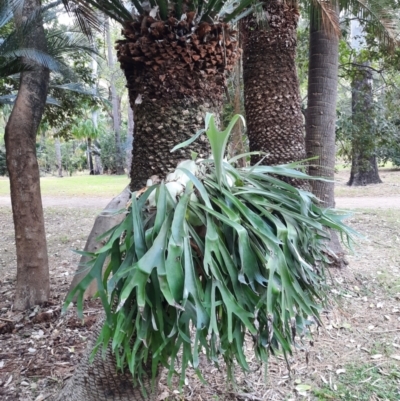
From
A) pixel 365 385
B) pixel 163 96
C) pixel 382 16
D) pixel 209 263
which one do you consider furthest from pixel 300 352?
pixel 382 16

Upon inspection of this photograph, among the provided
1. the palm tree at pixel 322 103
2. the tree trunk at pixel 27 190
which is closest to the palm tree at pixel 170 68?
the tree trunk at pixel 27 190

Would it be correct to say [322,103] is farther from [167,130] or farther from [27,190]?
[27,190]

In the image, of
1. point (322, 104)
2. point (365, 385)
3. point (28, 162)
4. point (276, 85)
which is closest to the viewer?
point (365, 385)

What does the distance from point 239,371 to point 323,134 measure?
308cm

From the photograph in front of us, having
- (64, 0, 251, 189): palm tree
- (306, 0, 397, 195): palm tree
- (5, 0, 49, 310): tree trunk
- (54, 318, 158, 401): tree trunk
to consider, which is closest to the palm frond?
(306, 0, 397, 195): palm tree

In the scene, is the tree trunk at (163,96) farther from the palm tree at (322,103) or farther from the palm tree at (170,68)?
the palm tree at (322,103)

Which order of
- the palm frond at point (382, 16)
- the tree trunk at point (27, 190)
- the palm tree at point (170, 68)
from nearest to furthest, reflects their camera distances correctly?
the palm tree at point (170, 68)
the tree trunk at point (27, 190)
the palm frond at point (382, 16)

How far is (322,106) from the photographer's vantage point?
4.75m

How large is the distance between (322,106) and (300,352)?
2.97 meters

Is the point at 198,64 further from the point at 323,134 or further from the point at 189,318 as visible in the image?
the point at 323,134

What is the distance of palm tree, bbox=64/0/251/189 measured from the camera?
198cm

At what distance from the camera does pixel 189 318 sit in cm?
140

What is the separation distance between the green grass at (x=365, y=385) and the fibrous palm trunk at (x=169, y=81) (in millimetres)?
1876

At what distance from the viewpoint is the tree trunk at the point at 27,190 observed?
3.80 m
